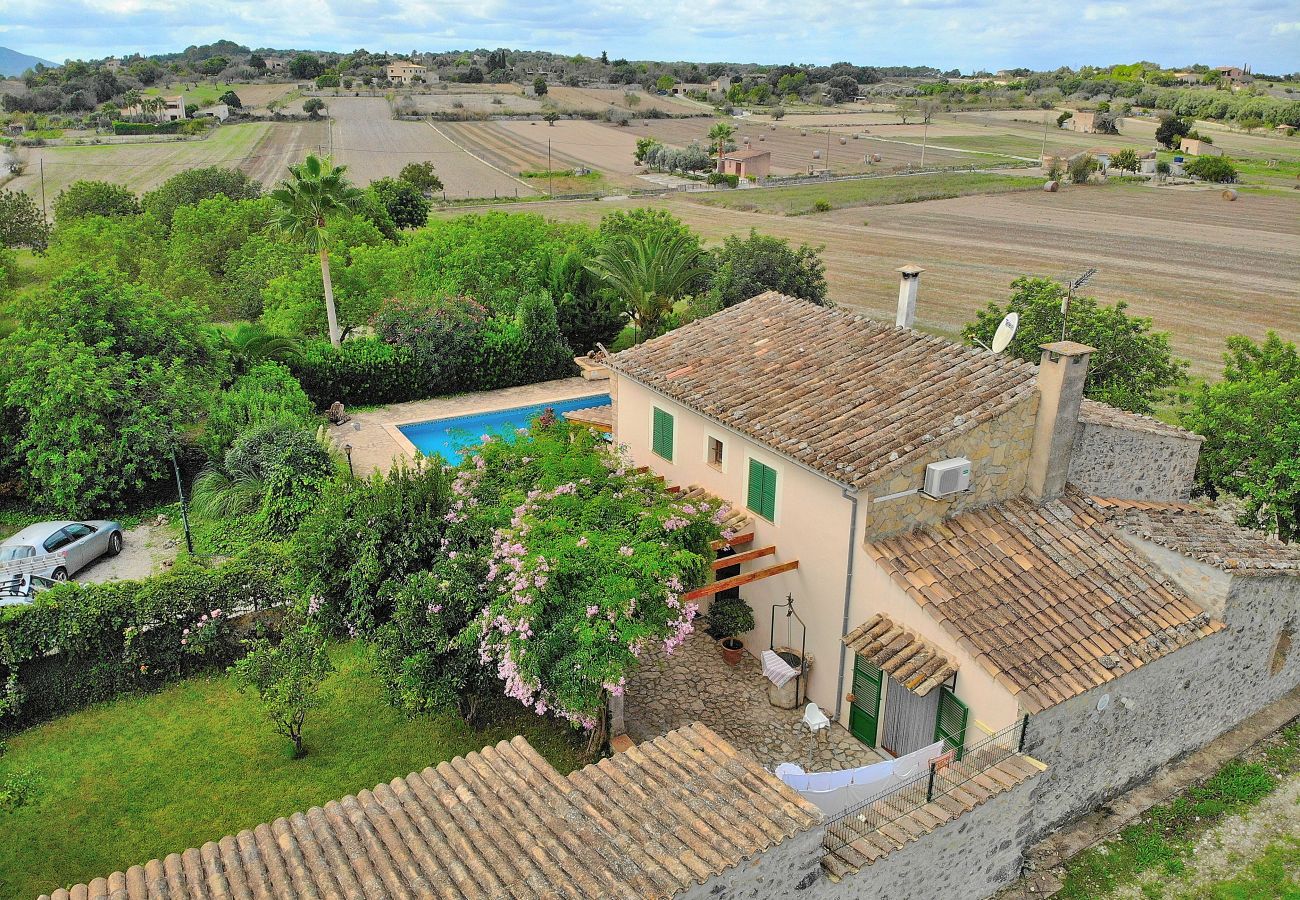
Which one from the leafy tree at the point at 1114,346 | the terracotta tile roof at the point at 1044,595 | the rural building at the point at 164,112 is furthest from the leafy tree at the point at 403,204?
→ the rural building at the point at 164,112

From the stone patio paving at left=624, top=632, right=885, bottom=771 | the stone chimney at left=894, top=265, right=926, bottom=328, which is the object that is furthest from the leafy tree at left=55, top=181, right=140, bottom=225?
the stone patio paving at left=624, top=632, right=885, bottom=771

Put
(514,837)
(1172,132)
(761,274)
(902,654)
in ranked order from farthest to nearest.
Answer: (1172,132) → (761,274) → (902,654) → (514,837)

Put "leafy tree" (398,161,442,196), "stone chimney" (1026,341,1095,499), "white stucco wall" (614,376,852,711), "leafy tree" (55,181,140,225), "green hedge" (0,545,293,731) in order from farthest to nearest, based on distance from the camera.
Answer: "leafy tree" (398,161,442,196) → "leafy tree" (55,181,140,225) → "green hedge" (0,545,293,731) → "white stucco wall" (614,376,852,711) → "stone chimney" (1026,341,1095,499)

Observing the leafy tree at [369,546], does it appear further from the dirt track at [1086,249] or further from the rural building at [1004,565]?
the dirt track at [1086,249]

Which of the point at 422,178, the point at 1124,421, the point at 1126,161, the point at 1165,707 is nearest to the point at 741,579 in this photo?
the point at 1165,707

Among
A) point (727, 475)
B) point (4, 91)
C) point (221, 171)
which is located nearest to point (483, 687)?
point (727, 475)

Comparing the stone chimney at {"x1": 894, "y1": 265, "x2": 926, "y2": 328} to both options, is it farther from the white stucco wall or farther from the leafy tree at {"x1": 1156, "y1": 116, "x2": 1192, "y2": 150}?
the leafy tree at {"x1": 1156, "y1": 116, "x2": 1192, "y2": 150}

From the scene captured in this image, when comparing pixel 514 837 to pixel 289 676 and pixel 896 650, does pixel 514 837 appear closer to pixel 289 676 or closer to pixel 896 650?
pixel 289 676
